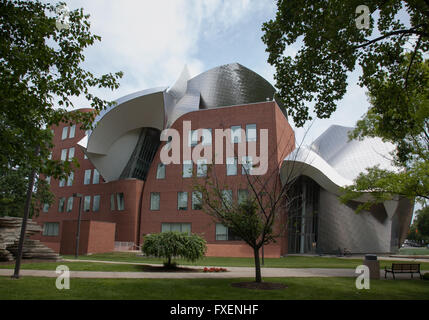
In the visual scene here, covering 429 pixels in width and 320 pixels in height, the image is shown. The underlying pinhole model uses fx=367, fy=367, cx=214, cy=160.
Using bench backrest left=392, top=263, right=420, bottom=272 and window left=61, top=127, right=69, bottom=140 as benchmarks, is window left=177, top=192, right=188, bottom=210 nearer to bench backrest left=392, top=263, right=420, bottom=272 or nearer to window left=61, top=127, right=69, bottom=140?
window left=61, top=127, right=69, bottom=140

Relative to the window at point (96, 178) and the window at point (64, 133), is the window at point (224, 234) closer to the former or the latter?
the window at point (96, 178)

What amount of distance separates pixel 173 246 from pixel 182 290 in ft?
20.7

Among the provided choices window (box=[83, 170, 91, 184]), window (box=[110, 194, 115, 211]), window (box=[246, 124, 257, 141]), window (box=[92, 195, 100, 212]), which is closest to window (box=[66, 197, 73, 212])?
window (box=[83, 170, 91, 184])

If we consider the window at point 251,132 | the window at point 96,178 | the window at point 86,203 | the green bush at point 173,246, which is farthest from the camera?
the window at point 96,178

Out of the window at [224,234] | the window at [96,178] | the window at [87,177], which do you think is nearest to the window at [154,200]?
the window at [224,234]

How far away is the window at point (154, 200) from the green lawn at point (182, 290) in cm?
2982

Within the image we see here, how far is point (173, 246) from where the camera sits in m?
16.8

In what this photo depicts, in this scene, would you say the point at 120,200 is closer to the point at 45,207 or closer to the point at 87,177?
the point at 87,177

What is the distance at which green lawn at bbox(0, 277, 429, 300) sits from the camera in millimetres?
9414

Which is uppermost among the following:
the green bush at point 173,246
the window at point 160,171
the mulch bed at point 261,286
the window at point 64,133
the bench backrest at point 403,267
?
the window at point 64,133

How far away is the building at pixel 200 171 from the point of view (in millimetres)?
37250

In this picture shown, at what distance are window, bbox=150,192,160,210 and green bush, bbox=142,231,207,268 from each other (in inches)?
998

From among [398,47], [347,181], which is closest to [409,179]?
[398,47]
